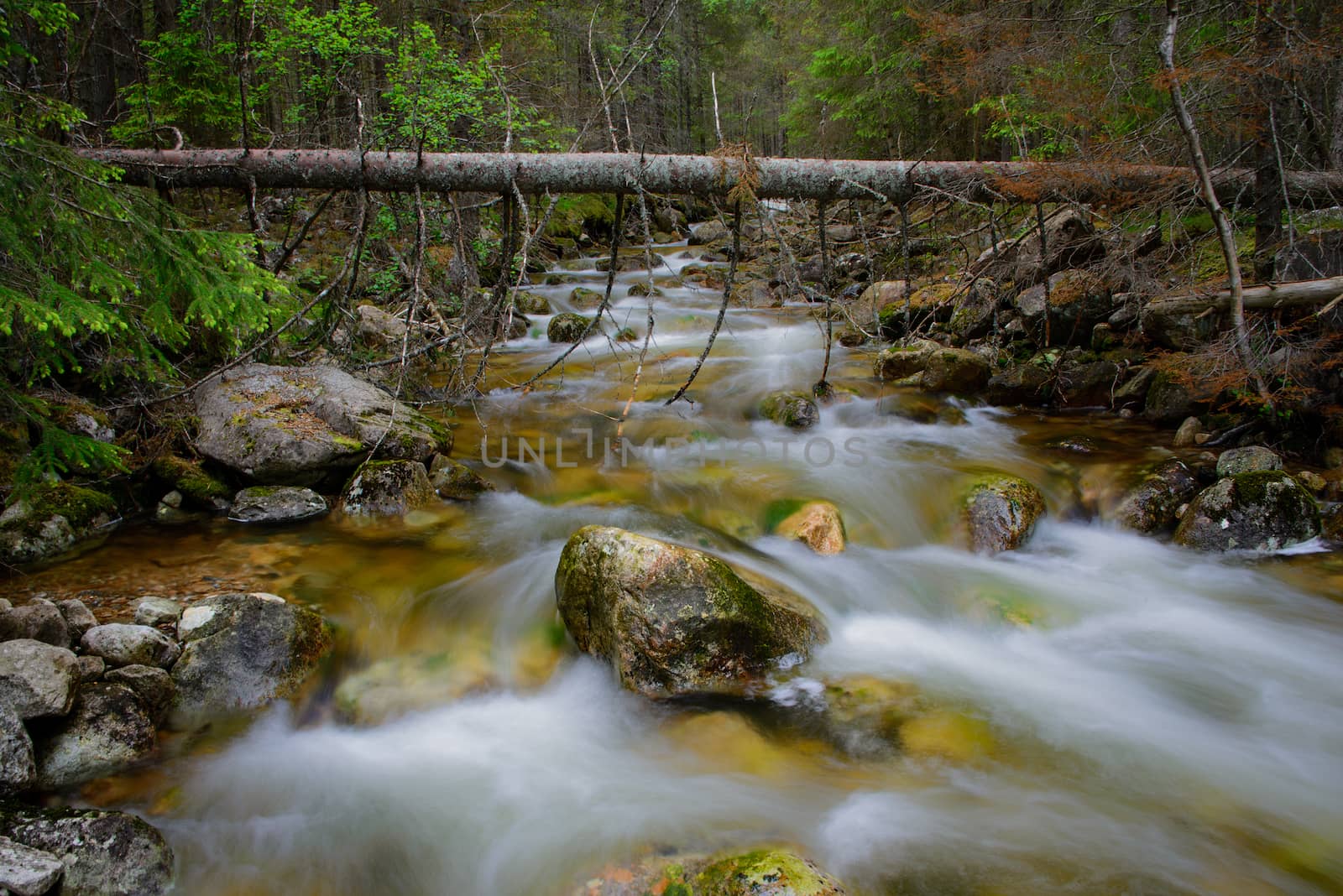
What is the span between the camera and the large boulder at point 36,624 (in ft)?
10.6

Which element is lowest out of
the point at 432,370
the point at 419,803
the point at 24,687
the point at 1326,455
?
the point at 419,803

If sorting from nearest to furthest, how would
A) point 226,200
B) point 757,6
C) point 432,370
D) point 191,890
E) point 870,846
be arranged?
point 191,890, point 870,846, point 432,370, point 226,200, point 757,6

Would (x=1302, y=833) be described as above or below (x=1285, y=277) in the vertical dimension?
below

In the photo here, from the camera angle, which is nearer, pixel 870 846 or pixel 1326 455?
pixel 870 846

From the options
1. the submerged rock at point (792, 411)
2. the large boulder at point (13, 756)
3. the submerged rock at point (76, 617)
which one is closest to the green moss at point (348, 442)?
the submerged rock at point (76, 617)

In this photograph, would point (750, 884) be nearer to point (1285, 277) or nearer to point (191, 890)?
point (191, 890)

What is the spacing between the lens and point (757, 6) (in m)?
28.7

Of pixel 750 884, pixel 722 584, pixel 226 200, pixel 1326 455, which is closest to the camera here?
pixel 750 884

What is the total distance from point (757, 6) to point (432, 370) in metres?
26.7

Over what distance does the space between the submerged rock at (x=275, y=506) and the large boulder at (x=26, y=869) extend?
3.23 meters

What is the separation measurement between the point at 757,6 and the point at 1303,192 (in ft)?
90.6

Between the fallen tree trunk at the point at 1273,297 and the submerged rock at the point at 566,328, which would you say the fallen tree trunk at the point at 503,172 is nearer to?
the fallen tree trunk at the point at 1273,297

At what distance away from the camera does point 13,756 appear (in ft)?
9.12

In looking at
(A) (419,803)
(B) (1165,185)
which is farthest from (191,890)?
(B) (1165,185)
